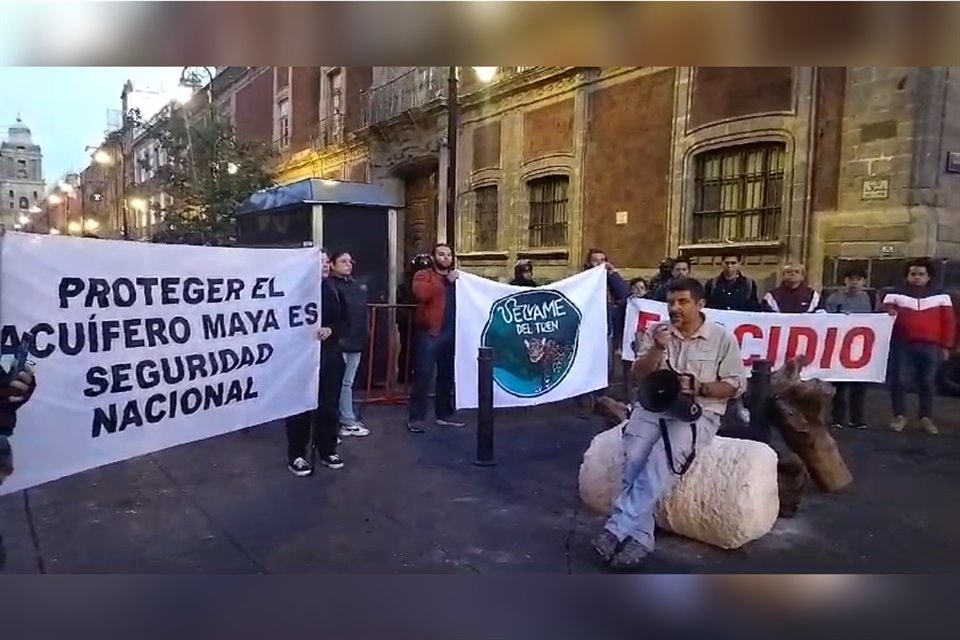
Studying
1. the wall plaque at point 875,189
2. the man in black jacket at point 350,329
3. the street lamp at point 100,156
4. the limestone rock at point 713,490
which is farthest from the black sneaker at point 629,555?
the street lamp at point 100,156

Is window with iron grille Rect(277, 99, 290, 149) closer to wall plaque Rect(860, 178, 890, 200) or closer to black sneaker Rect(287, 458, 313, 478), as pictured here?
black sneaker Rect(287, 458, 313, 478)

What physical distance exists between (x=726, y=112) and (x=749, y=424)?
1279 millimetres

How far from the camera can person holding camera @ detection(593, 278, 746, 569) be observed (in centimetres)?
262

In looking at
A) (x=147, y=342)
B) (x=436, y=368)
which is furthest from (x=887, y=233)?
(x=147, y=342)

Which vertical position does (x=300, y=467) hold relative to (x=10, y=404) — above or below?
below

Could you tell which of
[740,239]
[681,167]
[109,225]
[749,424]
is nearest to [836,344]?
[749,424]

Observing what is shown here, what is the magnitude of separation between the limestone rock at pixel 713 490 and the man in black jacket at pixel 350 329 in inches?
37.0

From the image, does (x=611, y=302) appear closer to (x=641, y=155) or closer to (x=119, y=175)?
(x=641, y=155)

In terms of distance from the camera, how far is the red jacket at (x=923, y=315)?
2.60 m

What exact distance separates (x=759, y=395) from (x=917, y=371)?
57 centimetres

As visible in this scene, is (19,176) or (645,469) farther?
(645,469)

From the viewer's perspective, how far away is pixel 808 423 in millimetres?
3041

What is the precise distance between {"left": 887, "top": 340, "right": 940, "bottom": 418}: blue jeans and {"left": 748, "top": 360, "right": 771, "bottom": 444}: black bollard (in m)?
0.45

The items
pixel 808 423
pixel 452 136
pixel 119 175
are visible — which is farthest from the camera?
pixel 808 423
